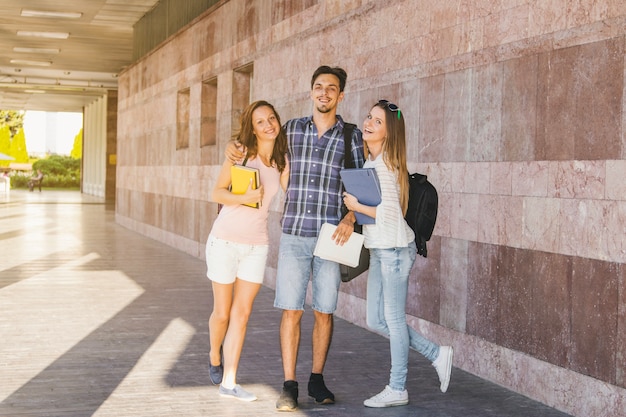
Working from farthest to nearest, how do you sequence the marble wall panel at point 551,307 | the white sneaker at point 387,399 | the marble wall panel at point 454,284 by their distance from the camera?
1. the marble wall panel at point 454,284
2. the marble wall panel at point 551,307
3. the white sneaker at point 387,399

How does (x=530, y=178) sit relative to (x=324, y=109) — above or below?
below

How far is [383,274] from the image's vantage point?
5.82 meters

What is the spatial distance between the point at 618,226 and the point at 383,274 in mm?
1490

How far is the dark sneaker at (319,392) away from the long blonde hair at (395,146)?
1353 millimetres

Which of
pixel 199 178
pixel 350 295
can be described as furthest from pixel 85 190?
pixel 350 295

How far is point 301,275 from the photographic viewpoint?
5797 mm

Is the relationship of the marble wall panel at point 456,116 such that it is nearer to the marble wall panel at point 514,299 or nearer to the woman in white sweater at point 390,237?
the marble wall panel at point 514,299

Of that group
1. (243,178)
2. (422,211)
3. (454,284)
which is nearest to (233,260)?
(243,178)

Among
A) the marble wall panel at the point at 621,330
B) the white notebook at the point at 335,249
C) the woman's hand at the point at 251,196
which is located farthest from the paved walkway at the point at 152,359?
the woman's hand at the point at 251,196

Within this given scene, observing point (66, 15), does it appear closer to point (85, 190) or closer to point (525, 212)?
point (525, 212)

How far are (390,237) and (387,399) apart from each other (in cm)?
107

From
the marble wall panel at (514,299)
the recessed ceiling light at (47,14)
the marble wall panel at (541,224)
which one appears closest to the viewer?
the marble wall panel at (541,224)

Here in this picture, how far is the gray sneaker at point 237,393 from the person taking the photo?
19.5 ft

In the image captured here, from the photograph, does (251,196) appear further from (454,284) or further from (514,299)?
(454,284)
